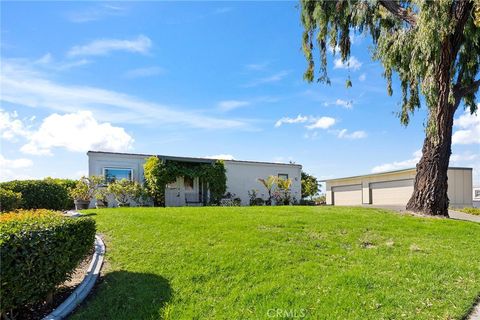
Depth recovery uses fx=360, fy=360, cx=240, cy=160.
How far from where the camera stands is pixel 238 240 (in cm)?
748

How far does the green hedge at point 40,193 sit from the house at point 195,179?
101 inches

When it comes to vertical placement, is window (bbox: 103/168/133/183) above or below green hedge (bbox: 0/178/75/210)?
above

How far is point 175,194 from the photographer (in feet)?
69.6

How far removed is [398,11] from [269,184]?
12.4m

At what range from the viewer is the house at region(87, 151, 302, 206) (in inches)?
761

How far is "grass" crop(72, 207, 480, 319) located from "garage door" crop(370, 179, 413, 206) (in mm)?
14531

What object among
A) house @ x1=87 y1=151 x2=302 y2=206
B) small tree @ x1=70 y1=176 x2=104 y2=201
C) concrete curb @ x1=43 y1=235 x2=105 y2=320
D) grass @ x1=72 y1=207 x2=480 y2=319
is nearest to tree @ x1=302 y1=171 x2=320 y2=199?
house @ x1=87 y1=151 x2=302 y2=206

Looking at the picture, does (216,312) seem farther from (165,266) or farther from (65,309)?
(65,309)

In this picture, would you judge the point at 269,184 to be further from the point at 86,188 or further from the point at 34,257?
the point at 34,257

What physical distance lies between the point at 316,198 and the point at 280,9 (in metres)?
21.8

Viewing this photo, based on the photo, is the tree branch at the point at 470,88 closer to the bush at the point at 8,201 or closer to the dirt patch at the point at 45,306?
the dirt patch at the point at 45,306

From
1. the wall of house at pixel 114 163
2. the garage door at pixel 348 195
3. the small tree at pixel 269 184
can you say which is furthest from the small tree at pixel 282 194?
the wall of house at pixel 114 163

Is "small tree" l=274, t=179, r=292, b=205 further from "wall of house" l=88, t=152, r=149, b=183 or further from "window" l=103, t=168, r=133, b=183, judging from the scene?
"window" l=103, t=168, r=133, b=183

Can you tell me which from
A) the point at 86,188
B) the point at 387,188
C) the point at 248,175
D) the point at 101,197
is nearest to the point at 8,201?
the point at 86,188
